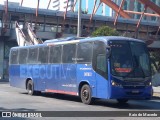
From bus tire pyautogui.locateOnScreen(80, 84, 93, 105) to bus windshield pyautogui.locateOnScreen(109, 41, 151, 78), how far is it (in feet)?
5.99

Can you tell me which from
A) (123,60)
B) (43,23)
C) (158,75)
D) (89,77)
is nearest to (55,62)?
(89,77)

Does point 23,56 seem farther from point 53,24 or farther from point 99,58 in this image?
point 53,24

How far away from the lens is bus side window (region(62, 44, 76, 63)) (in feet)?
62.6

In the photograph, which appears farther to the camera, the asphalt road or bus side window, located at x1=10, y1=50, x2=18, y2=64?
Result: bus side window, located at x1=10, y1=50, x2=18, y2=64

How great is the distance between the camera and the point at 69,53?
1939cm

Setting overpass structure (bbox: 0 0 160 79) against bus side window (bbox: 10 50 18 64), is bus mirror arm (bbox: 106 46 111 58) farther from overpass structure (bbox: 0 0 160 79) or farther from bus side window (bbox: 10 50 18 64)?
overpass structure (bbox: 0 0 160 79)

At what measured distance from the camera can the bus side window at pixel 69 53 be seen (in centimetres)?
1908

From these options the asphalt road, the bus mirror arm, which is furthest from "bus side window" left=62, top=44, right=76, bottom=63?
the bus mirror arm

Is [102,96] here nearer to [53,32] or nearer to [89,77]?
[89,77]

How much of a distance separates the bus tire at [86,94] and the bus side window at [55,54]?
297 cm

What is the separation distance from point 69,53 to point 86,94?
2581mm

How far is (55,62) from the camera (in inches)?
821

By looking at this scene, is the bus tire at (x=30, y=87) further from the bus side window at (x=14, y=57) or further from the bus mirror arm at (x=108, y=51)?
the bus mirror arm at (x=108, y=51)

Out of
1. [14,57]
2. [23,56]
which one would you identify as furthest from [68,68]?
[14,57]
